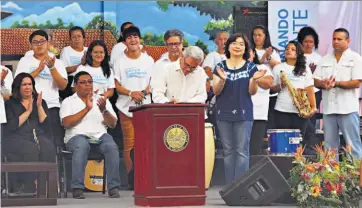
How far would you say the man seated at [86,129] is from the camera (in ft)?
45.3

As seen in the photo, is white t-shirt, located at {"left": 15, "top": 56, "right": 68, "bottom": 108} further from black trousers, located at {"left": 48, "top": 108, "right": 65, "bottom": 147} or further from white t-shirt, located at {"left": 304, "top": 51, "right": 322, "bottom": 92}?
white t-shirt, located at {"left": 304, "top": 51, "right": 322, "bottom": 92}

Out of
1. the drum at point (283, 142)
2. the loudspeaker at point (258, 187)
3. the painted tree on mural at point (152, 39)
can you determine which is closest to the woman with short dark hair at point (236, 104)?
the drum at point (283, 142)

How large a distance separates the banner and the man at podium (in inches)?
128

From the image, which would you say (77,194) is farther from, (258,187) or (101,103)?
(258,187)

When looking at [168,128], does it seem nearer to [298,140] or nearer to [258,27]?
[298,140]

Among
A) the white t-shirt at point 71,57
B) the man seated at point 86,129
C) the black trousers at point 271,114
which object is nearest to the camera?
the man seated at point 86,129

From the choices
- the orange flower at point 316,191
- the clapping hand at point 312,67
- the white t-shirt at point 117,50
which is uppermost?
the white t-shirt at point 117,50

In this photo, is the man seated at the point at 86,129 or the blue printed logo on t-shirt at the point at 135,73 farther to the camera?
the blue printed logo on t-shirt at the point at 135,73

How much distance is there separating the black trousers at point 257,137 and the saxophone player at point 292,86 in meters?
0.25

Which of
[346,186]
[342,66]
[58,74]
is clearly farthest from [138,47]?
[346,186]

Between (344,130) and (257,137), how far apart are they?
1.16 meters

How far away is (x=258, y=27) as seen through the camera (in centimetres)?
1534

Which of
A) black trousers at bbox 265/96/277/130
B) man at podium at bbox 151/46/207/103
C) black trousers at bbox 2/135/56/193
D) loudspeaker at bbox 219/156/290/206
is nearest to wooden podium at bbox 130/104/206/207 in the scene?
loudspeaker at bbox 219/156/290/206

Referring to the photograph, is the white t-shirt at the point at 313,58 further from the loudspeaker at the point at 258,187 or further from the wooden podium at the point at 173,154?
the wooden podium at the point at 173,154
